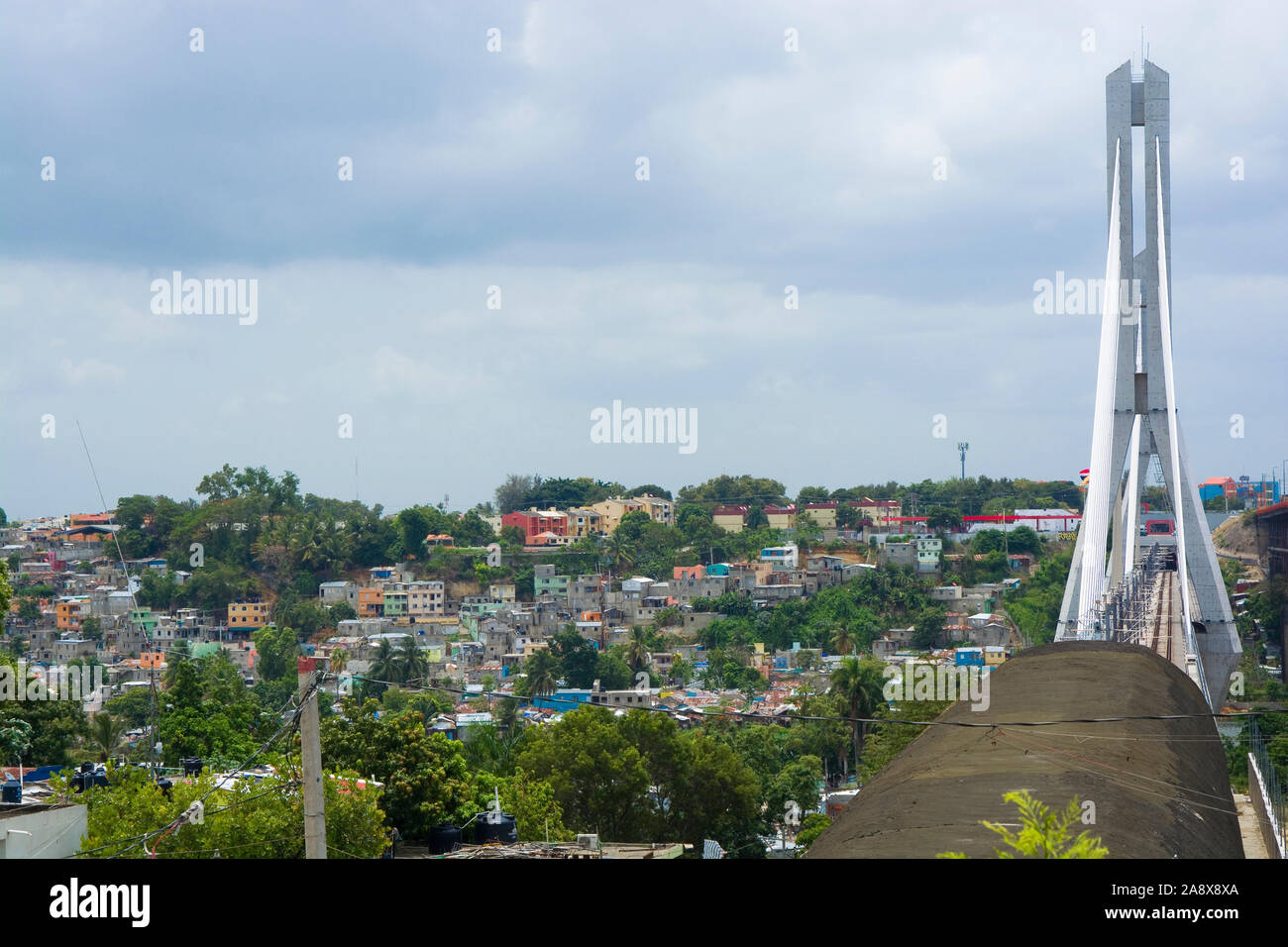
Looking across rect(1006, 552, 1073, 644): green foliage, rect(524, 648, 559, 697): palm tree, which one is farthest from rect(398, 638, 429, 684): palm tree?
rect(1006, 552, 1073, 644): green foliage

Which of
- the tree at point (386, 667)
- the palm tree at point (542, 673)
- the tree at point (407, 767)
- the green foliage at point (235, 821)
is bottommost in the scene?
the palm tree at point (542, 673)

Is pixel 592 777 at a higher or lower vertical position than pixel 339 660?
higher

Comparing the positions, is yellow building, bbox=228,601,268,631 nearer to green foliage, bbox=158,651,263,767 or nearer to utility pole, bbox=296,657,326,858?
green foliage, bbox=158,651,263,767

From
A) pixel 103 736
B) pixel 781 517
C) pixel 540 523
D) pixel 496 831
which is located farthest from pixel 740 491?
pixel 496 831

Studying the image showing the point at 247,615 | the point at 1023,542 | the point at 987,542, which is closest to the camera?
the point at 247,615

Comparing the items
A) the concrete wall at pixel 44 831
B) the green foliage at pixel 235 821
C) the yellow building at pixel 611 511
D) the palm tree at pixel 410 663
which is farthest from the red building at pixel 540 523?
the concrete wall at pixel 44 831

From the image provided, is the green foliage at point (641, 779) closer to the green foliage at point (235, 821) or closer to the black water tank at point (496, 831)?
the black water tank at point (496, 831)

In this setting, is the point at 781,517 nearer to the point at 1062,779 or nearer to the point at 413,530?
the point at 413,530
